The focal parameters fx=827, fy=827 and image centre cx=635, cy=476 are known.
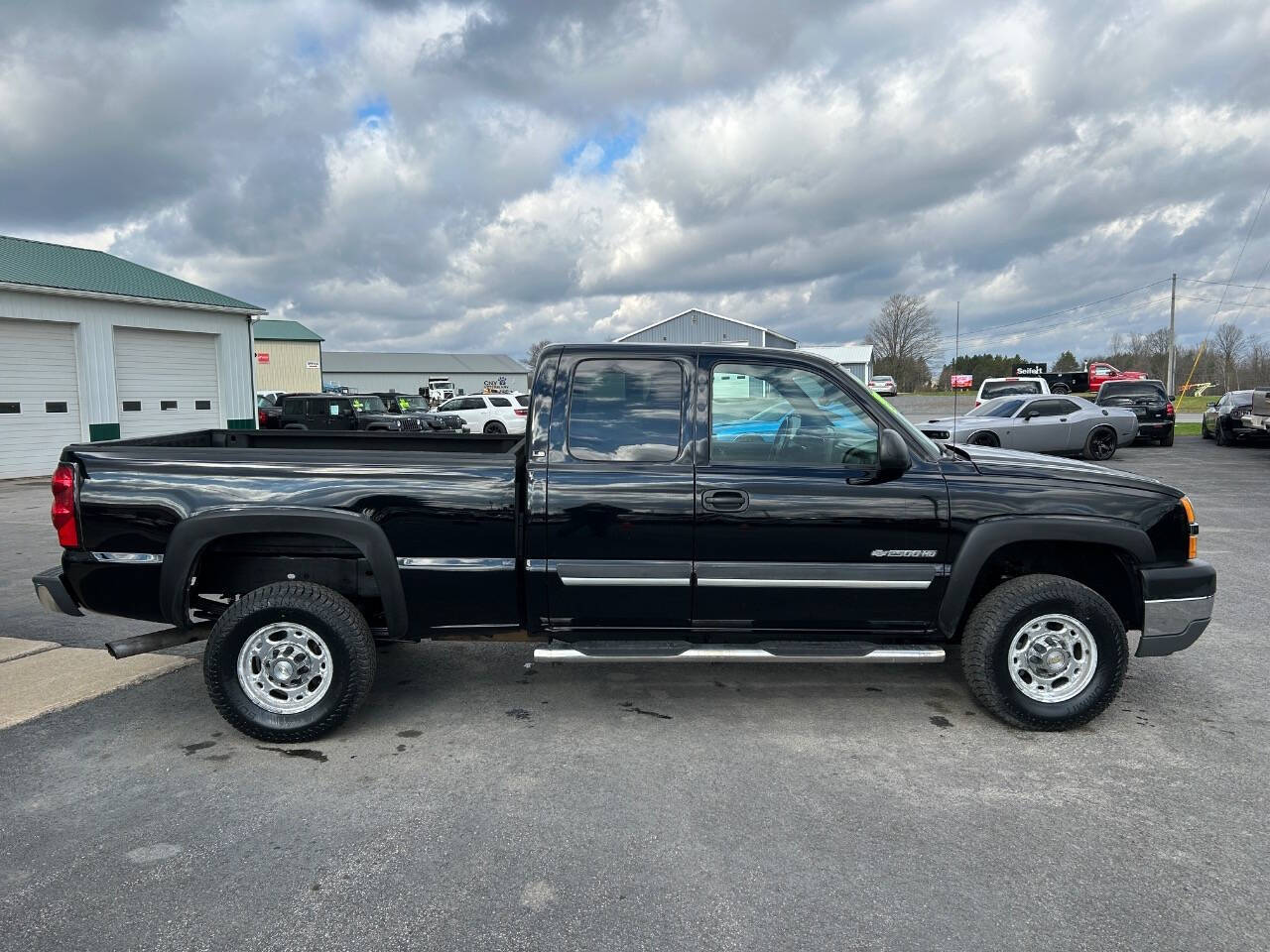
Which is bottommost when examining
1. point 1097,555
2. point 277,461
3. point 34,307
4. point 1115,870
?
point 1115,870

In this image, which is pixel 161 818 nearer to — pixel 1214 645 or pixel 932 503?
pixel 932 503

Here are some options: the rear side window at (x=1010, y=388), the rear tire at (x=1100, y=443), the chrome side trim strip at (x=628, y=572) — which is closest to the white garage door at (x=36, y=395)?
the chrome side trim strip at (x=628, y=572)

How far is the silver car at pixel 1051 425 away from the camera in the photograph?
56.0 ft

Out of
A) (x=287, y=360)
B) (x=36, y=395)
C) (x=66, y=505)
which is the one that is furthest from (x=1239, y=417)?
(x=287, y=360)

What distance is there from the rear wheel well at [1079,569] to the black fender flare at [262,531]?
294 centimetres

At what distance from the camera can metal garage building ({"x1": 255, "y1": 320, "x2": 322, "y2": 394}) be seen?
73.8 m

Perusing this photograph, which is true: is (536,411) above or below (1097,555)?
above

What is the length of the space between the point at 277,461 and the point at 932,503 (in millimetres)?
3180

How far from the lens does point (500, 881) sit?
2859mm

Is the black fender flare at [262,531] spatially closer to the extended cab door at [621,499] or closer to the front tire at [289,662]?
the front tire at [289,662]

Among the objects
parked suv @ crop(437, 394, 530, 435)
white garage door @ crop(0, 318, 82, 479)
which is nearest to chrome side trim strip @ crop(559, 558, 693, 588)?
white garage door @ crop(0, 318, 82, 479)

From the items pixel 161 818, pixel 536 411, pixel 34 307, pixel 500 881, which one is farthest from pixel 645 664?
pixel 34 307

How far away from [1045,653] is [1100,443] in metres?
16.2

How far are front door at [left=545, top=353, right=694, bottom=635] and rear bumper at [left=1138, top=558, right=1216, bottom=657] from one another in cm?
229
